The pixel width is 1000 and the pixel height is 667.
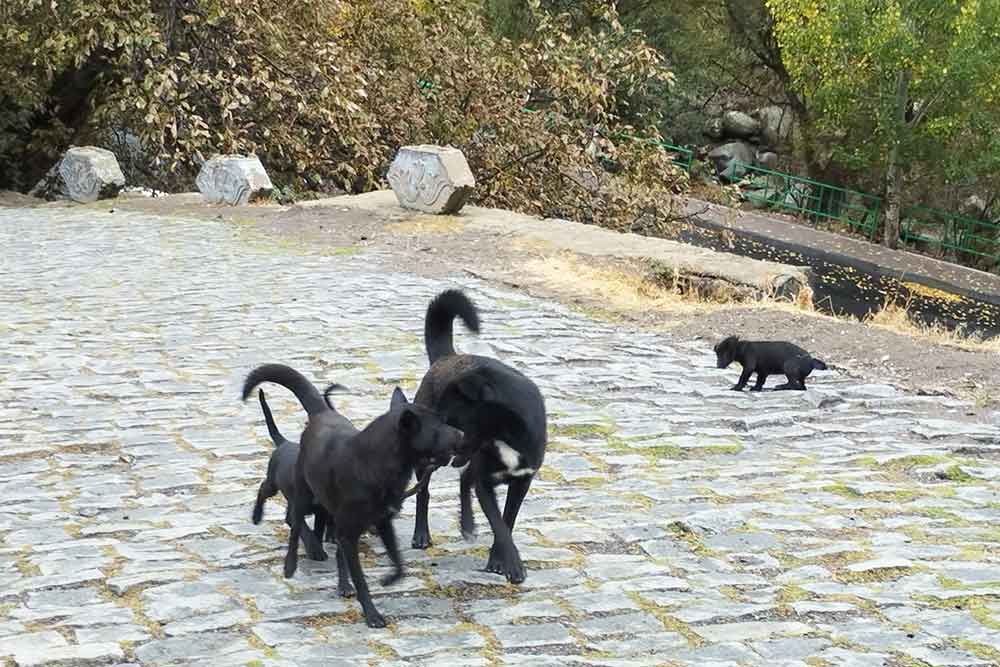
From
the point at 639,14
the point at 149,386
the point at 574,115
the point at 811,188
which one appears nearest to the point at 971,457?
the point at 149,386

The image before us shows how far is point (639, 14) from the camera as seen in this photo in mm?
43562

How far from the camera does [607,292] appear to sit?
13195mm

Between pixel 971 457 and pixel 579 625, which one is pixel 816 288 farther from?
pixel 579 625

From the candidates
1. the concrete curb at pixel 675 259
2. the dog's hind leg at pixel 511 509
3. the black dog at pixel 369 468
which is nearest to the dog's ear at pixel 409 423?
the black dog at pixel 369 468

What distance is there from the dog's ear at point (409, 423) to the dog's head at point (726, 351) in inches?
225

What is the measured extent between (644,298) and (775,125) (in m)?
33.4

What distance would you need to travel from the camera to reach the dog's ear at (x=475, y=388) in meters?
5.03

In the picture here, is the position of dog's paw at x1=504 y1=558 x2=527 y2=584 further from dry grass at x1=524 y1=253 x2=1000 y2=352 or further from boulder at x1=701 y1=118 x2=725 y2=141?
boulder at x1=701 y1=118 x2=725 y2=141

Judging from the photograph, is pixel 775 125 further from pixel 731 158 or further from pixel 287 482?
pixel 287 482

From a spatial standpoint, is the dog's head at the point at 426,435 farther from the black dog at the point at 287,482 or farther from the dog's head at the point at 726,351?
the dog's head at the point at 726,351

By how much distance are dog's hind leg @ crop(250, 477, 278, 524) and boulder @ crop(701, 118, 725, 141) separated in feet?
130

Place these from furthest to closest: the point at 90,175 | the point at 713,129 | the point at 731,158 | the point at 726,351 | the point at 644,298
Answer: the point at 713,129, the point at 731,158, the point at 90,175, the point at 644,298, the point at 726,351

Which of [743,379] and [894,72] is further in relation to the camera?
[894,72]

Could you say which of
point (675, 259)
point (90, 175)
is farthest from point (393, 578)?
point (90, 175)
